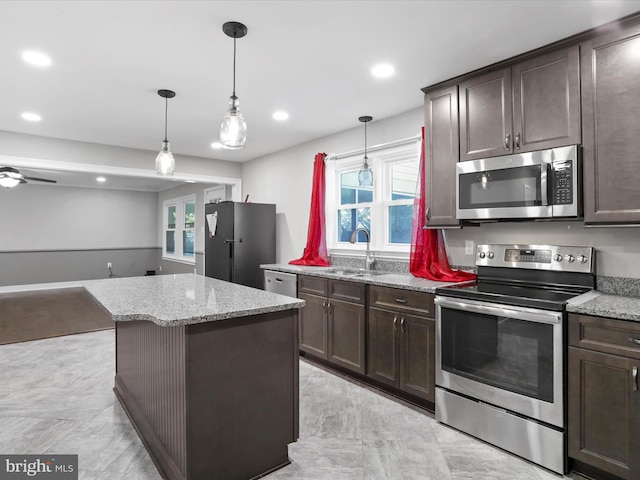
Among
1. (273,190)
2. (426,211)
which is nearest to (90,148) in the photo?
(273,190)

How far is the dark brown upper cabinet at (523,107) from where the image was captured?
2.21 meters

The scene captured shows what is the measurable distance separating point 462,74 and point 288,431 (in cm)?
261

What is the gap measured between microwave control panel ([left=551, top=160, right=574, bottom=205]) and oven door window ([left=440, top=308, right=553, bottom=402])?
29.6 inches

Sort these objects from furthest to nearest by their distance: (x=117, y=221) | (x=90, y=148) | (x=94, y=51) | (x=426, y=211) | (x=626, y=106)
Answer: (x=117, y=221)
(x=90, y=148)
(x=426, y=211)
(x=94, y=51)
(x=626, y=106)

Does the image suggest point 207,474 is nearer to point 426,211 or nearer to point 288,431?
point 288,431

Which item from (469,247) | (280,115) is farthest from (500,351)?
(280,115)

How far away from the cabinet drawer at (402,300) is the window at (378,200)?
0.75 meters

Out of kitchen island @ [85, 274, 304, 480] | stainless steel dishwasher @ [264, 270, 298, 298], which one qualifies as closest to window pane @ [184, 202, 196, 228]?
stainless steel dishwasher @ [264, 270, 298, 298]

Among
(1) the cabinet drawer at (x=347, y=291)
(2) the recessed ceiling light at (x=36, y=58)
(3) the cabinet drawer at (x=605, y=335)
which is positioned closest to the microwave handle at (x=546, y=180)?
(3) the cabinet drawer at (x=605, y=335)

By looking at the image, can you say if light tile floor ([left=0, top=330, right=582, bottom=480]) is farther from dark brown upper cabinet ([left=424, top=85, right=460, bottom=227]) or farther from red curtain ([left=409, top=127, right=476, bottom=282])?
dark brown upper cabinet ([left=424, top=85, right=460, bottom=227])

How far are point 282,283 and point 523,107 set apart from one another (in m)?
2.63

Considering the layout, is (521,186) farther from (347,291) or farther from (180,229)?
(180,229)

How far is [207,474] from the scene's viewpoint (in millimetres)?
1736

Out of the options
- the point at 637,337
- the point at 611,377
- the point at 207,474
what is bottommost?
the point at 207,474
